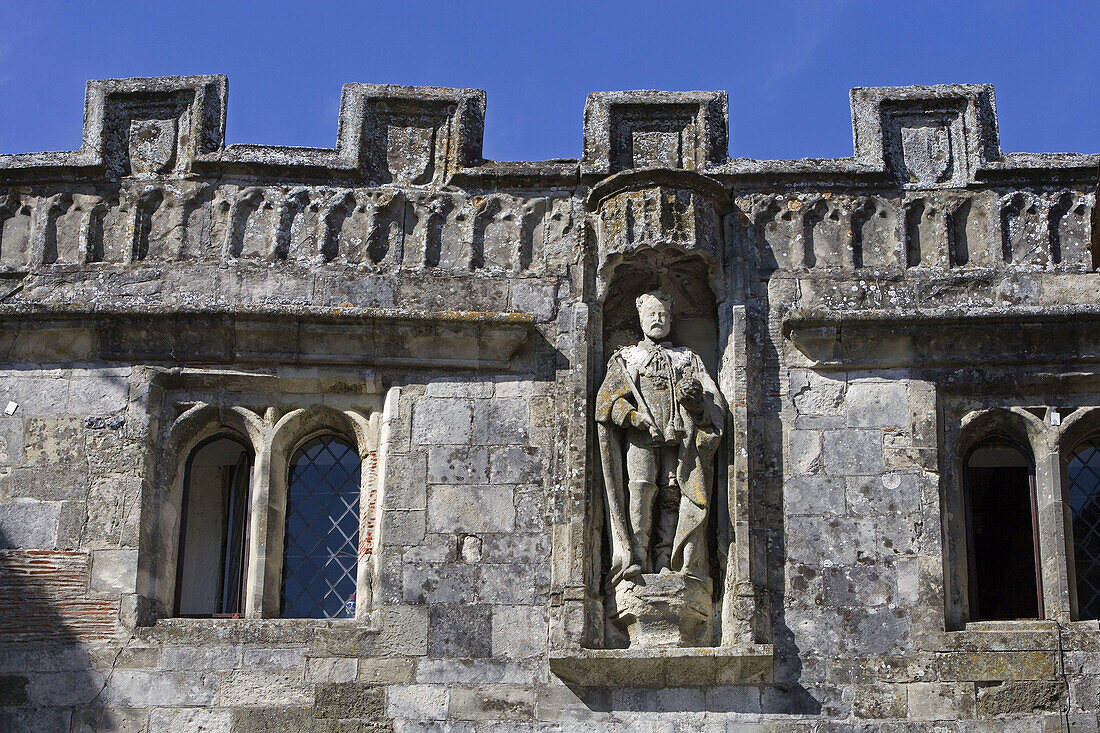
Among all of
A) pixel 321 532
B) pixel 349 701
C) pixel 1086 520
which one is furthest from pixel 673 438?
pixel 1086 520

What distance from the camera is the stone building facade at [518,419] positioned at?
1152cm

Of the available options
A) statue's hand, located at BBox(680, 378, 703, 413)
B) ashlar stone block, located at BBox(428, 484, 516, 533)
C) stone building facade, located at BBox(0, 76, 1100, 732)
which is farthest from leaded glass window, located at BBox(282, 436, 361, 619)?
statue's hand, located at BBox(680, 378, 703, 413)

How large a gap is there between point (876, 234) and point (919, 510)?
193 cm

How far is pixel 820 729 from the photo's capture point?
37.1 ft

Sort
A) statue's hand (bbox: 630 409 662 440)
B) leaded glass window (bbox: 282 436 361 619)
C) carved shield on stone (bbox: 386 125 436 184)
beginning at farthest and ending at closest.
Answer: carved shield on stone (bbox: 386 125 436 184), leaded glass window (bbox: 282 436 361 619), statue's hand (bbox: 630 409 662 440)

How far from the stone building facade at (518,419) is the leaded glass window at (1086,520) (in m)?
0.02

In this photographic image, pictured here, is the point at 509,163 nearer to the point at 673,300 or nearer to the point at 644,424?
the point at 673,300

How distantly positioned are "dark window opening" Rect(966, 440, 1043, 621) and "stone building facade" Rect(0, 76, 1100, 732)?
0.03 metres

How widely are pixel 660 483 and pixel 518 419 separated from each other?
999 mm

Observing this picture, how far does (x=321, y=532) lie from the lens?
1232 cm

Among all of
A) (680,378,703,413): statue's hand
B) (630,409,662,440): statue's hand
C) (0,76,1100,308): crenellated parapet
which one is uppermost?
(0,76,1100,308): crenellated parapet

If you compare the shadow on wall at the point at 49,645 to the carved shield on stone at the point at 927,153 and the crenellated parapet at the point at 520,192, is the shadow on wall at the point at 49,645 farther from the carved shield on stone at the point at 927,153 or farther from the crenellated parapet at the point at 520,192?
the carved shield on stone at the point at 927,153

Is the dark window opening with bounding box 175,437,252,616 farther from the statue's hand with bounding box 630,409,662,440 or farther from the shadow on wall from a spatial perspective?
the statue's hand with bounding box 630,409,662,440

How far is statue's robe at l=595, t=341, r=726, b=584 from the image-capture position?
1169 cm
